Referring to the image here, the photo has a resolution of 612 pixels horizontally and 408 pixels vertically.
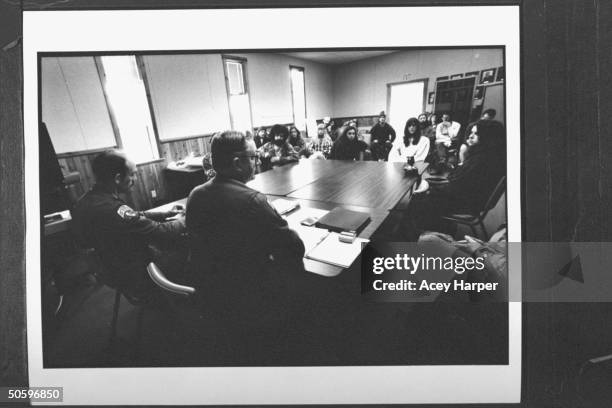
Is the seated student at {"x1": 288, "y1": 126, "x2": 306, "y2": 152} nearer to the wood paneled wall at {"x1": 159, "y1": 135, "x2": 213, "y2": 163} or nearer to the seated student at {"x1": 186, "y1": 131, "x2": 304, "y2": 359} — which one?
the seated student at {"x1": 186, "y1": 131, "x2": 304, "y2": 359}

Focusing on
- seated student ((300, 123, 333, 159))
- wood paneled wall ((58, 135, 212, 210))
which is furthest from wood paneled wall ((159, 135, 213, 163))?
seated student ((300, 123, 333, 159))

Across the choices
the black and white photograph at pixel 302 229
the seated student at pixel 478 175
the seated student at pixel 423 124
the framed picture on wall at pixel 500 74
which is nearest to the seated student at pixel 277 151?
the black and white photograph at pixel 302 229

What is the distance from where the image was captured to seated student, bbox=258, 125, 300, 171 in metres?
1.56

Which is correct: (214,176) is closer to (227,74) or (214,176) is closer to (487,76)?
(227,74)

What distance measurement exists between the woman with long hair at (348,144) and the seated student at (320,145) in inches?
1.6

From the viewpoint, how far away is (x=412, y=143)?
1.43m

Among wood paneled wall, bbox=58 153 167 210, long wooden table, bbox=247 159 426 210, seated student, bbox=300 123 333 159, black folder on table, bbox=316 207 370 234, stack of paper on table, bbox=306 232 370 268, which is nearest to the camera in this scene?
stack of paper on table, bbox=306 232 370 268

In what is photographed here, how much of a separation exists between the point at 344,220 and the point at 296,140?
0.56m

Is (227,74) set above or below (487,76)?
above

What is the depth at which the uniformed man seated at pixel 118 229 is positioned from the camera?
132 centimetres

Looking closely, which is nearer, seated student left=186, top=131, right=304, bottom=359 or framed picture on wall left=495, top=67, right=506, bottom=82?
seated student left=186, top=131, right=304, bottom=359

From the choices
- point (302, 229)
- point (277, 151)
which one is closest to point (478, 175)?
point (302, 229)

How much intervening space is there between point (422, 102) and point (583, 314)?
4.50 feet

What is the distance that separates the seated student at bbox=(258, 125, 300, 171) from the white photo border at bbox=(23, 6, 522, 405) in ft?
1.42
